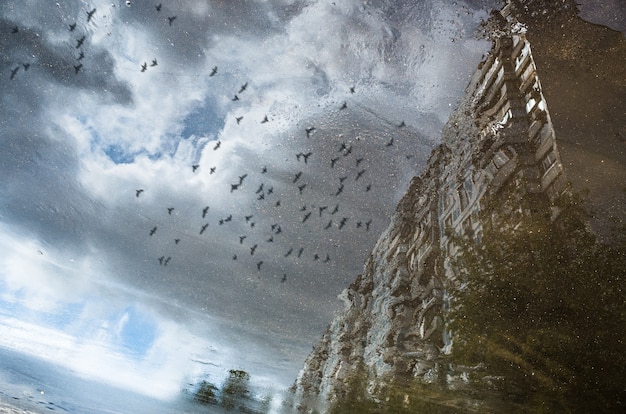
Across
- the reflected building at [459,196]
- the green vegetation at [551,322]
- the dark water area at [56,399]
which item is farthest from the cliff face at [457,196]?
the dark water area at [56,399]

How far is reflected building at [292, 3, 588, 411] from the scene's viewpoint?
21344mm

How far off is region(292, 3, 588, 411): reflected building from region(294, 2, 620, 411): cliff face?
74mm

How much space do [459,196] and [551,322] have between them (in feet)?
63.3

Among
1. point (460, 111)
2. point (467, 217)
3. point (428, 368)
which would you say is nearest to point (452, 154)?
point (460, 111)

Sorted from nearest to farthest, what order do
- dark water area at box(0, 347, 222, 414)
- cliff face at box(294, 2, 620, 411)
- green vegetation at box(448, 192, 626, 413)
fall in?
green vegetation at box(448, 192, 626, 413)
dark water area at box(0, 347, 222, 414)
cliff face at box(294, 2, 620, 411)

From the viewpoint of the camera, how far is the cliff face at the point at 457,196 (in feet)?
69.9

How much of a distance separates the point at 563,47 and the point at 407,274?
23.3m

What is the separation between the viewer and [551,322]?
38.1 ft

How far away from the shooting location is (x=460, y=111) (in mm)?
32500

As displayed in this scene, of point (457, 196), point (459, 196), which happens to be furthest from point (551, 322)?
point (457, 196)

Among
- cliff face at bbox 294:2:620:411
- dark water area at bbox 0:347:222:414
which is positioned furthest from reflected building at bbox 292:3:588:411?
dark water area at bbox 0:347:222:414

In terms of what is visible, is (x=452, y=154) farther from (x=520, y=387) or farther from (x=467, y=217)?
(x=520, y=387)

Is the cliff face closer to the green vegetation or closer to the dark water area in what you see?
the green vegetation

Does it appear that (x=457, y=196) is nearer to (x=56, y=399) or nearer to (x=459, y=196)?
(x=459, y=196)
